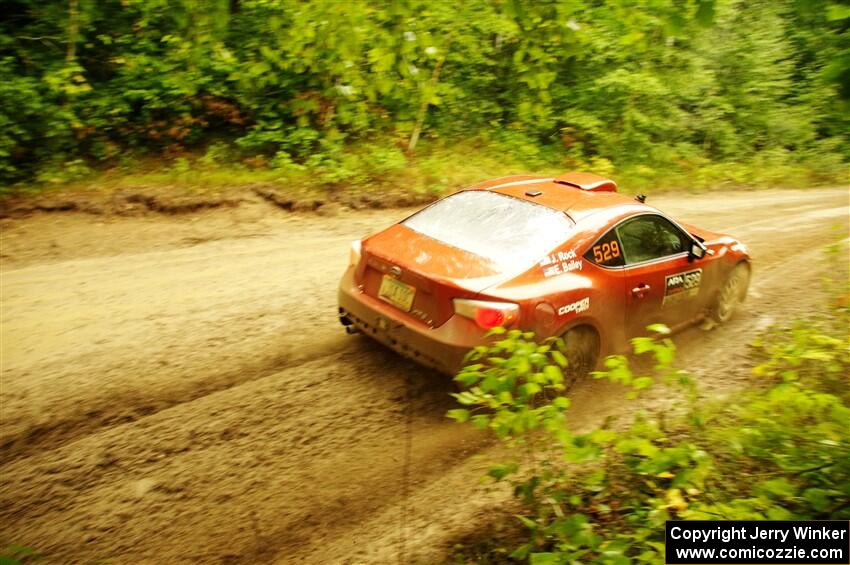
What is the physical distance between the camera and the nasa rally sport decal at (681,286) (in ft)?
17.7

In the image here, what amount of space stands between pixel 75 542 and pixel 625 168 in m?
12.4

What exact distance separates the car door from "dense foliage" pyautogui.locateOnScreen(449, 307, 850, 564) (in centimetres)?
96

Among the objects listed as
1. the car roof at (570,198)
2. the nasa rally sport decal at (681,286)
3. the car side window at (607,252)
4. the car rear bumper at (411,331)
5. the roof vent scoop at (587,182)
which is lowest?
the car rear bumper at (411,331)

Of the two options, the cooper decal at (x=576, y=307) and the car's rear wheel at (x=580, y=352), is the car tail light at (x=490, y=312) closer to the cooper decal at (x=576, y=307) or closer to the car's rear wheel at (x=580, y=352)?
the cooper decal at (x=576, y=307)

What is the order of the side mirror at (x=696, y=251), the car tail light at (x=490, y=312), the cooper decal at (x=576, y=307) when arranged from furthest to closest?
the side mirror at (x=696, y=251) < the cooper decal at (x=576, y=307) < the car tail light at (x=490, y=312)

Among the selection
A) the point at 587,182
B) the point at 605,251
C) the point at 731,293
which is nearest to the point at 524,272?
the point at 605,251

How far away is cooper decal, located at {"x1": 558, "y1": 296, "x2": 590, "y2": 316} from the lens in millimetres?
4422

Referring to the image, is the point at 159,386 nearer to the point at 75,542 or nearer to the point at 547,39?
the point at 75,542

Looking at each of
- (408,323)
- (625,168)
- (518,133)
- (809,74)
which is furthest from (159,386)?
(809,74)

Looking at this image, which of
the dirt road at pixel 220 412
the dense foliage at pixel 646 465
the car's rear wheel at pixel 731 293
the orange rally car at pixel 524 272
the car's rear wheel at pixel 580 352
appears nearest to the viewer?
the dense foliage at pixel 646 465

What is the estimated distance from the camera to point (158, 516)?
3.48 meters

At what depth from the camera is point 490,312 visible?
13.5ft

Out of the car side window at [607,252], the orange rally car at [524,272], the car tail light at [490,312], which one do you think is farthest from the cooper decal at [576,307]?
the car tail light at [490,312]

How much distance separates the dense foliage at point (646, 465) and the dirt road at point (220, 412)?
1.63 ft
